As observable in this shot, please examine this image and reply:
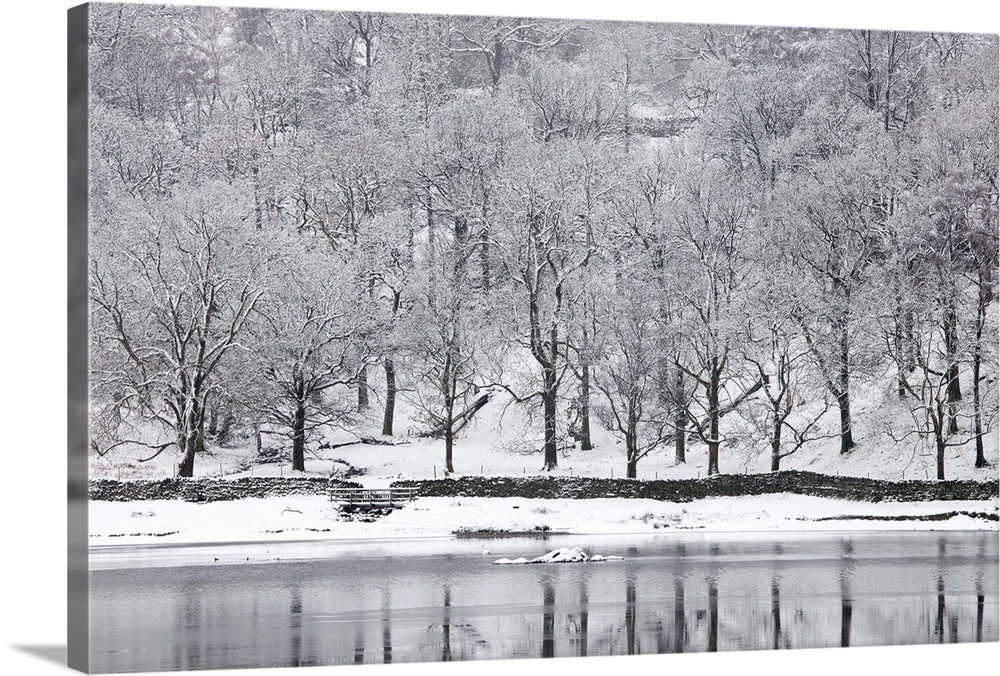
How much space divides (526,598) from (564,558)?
1.02 m

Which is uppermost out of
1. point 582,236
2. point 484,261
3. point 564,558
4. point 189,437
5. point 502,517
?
point 582,236

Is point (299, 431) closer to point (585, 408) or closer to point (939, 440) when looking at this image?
point (585, 408)

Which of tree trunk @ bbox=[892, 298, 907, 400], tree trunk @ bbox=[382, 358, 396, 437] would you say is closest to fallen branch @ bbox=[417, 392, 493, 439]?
tree trunk @ bbox=[382, 358, 396, 437]

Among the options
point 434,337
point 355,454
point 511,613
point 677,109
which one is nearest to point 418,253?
point 434,337

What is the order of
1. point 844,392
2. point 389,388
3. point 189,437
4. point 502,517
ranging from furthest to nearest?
1. point 844,392
2. point 389,388
3. point 502,517
4. point 189,437

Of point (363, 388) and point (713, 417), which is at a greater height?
point (363, 388)

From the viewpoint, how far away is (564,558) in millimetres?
13148

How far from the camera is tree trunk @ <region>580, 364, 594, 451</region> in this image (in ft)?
45.9

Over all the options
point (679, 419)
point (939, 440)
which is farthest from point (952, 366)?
point (679, 419)

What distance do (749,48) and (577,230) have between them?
264 centimetres

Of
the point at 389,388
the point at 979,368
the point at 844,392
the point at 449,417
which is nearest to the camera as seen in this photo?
the point at 449,417

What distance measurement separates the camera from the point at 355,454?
13273 mm

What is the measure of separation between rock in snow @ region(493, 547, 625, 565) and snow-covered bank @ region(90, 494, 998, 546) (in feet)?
0.96

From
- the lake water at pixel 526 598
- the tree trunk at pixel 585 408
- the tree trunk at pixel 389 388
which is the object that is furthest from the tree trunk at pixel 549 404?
the tree trunk at pixel 389 388
